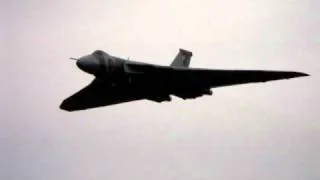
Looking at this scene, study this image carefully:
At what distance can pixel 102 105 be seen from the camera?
49.2 m

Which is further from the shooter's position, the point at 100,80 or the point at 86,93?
the point at 86,93

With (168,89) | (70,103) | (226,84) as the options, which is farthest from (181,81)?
(70,103)

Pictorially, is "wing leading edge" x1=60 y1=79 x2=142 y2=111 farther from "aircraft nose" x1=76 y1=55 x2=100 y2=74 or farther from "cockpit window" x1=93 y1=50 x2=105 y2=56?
"aircraft nose" x1=76 y1=55 x2=100 y2=74

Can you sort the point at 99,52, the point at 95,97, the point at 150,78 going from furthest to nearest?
the point at 95,97, the point at 150,78, the point at 99,52

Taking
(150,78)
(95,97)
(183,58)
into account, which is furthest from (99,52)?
(183,58)

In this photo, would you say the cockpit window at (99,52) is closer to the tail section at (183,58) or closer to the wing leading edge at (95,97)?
the wing leading edge at (95,97)

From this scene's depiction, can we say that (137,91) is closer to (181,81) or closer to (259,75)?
(181,81)

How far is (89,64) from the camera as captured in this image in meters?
39.6

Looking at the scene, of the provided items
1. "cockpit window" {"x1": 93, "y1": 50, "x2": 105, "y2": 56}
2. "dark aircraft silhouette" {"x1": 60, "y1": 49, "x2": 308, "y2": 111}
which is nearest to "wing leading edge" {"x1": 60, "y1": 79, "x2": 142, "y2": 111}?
"dark aircraft silhouette" {"x1": 60, "y1": 49, "x2": 308, "y2": 111}

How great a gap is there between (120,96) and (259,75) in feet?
37.5

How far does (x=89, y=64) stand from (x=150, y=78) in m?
4.62

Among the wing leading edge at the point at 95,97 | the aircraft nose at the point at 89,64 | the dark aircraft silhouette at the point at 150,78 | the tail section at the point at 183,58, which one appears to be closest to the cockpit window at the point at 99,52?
the dark aircraft silhouette at the point at 150,78

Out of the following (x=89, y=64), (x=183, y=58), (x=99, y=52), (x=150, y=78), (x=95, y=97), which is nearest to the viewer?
(x=89, y=64)

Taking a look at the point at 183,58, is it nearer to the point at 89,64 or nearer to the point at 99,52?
the point at 99,52
